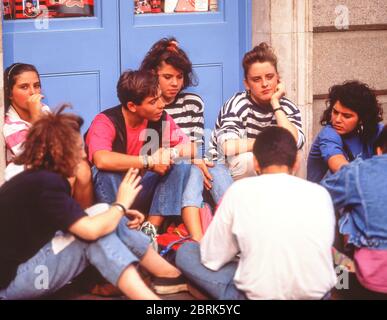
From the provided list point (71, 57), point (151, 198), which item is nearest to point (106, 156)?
point (151, 198)

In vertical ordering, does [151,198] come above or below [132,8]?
below

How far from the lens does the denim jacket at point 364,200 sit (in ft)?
16.4

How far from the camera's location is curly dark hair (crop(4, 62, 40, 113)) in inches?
241

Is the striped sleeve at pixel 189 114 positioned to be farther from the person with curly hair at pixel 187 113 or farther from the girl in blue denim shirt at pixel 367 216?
the girl in blue denim shirt at pixel 367 216

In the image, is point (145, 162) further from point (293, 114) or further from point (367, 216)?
point (367, 216)

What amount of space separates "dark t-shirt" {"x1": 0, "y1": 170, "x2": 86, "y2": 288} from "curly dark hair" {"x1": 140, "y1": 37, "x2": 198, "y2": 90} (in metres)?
1.91

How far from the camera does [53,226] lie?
4.86 m

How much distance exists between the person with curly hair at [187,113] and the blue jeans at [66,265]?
1047 millimetres

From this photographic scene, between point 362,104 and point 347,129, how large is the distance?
0.66ft

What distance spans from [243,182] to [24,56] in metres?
2.55

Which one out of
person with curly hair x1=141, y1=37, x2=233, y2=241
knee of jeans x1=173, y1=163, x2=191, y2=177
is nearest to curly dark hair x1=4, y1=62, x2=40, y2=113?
person with curly hair x1=141, y1=37, x2=233, y2=241

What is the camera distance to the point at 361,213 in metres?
5.07

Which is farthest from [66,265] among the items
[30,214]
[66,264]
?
[30,214]
